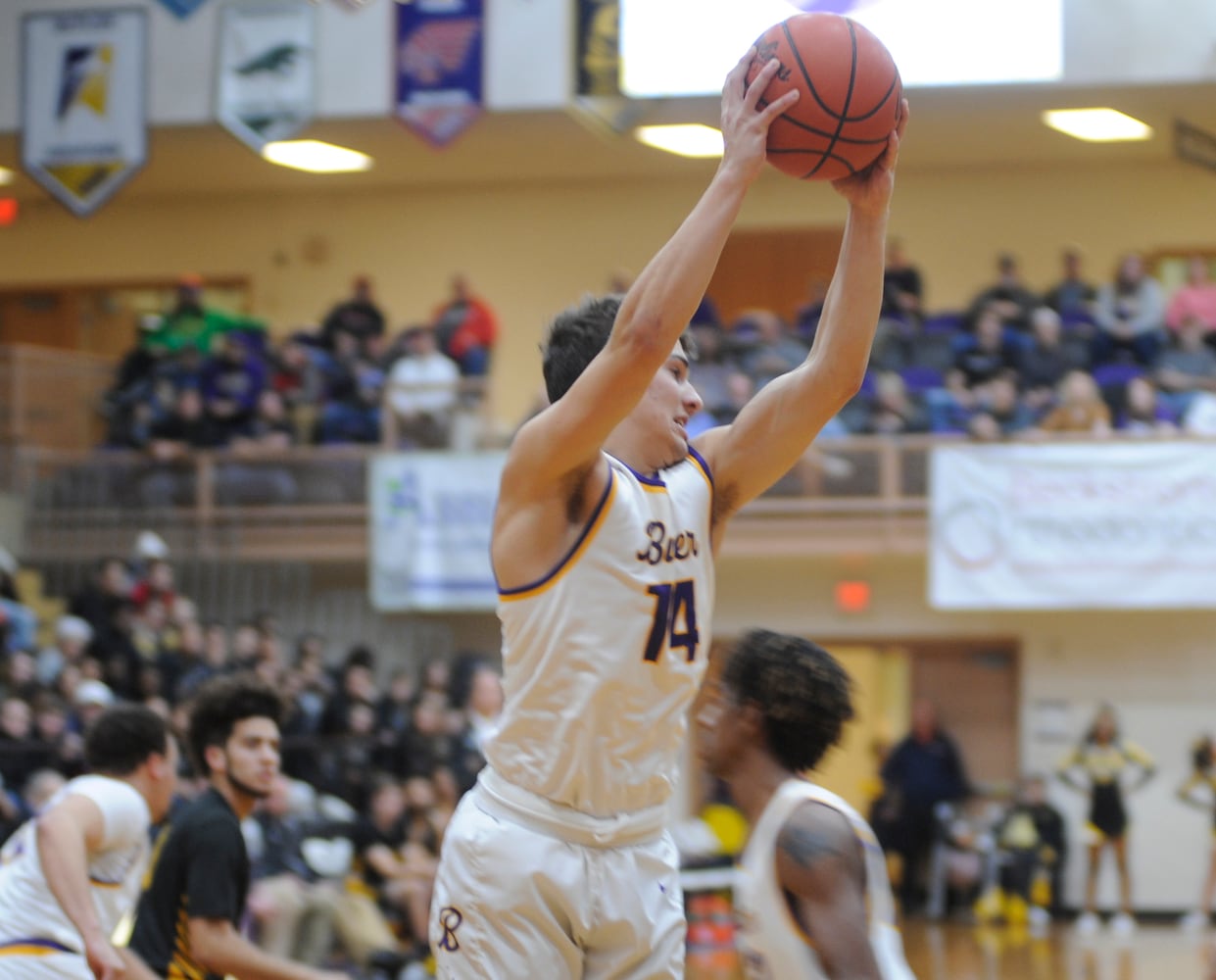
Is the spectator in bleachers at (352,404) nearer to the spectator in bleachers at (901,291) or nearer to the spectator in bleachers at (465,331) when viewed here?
the spectator in bleachers at (465,331)

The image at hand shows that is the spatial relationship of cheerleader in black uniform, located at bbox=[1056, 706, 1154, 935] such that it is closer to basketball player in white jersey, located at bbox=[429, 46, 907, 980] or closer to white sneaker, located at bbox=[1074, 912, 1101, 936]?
white sneaker, located at bbox=[1074, 912, 1101, 936]

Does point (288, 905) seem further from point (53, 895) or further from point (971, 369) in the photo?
point (971, 369)

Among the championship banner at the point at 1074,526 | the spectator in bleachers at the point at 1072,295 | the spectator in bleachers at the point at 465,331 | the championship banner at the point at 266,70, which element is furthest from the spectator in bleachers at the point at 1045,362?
the championship banner at the point at 266,70

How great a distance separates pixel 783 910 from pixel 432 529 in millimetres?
11707

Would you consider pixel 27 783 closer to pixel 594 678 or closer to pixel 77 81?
pixel 77 81

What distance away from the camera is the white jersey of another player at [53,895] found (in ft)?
16.6

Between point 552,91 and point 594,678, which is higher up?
point 552,91

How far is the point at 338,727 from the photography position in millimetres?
12633

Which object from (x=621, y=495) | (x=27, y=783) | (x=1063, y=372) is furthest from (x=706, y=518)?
(x=1063, y=372)

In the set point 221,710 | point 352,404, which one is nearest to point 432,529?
point 352,404

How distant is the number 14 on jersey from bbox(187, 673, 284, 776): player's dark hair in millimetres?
1616

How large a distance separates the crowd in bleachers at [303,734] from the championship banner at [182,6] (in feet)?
13.2

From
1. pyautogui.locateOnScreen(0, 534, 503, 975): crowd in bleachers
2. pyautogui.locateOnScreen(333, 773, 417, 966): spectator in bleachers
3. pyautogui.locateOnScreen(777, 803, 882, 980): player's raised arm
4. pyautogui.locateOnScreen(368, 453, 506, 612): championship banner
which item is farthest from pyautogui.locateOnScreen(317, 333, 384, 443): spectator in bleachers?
pyautogui.locateOnScreen(777, 803, 882, 980): player's raised arm

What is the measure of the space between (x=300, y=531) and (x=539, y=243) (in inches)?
191
